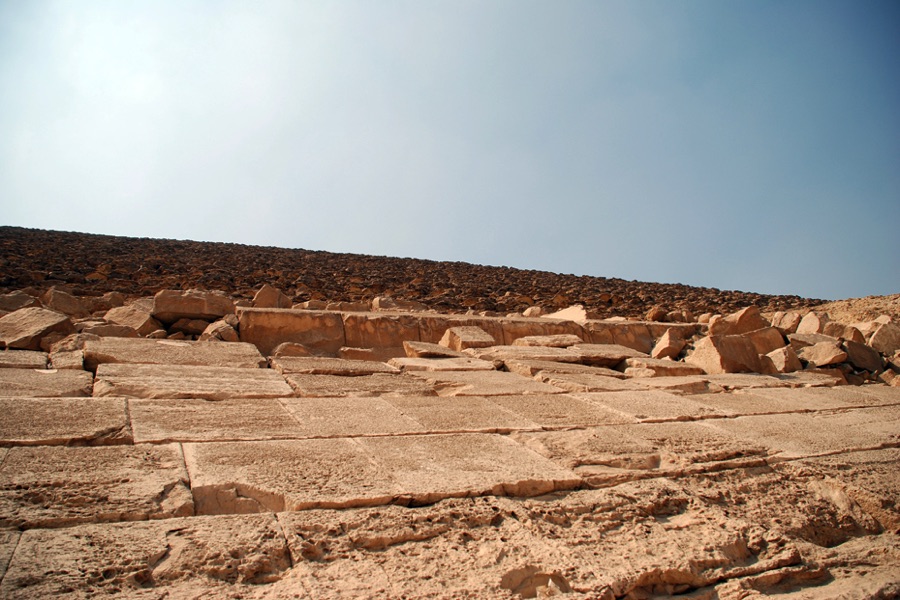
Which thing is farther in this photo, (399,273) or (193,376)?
(399,273)

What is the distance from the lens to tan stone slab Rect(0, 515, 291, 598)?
1.75m

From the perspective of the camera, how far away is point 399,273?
27547 mm

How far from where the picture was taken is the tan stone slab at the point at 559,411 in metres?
3.68

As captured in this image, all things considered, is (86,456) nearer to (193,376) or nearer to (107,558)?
(107,558)

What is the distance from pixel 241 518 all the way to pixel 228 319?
440 cm

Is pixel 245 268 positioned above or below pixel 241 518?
above

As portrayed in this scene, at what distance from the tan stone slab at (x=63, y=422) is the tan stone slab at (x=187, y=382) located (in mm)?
264

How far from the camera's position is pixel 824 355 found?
6688 millimetres

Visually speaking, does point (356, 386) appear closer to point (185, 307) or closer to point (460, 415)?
point (460, 415)

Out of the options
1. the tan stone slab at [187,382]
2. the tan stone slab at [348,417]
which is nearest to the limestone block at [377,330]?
the tan stone slab at [187,382]

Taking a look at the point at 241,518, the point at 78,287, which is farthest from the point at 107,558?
the point at 78,287

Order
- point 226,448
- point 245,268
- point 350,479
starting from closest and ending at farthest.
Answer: point 350,479 → point 226,448 → point 245,268

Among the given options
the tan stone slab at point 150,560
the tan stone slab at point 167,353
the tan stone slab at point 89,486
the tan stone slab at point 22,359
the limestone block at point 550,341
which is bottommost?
the tan stone slab at point 150,560

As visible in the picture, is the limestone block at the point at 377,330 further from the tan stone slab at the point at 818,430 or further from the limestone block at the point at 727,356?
the tan stone slab at the point at 818,430
